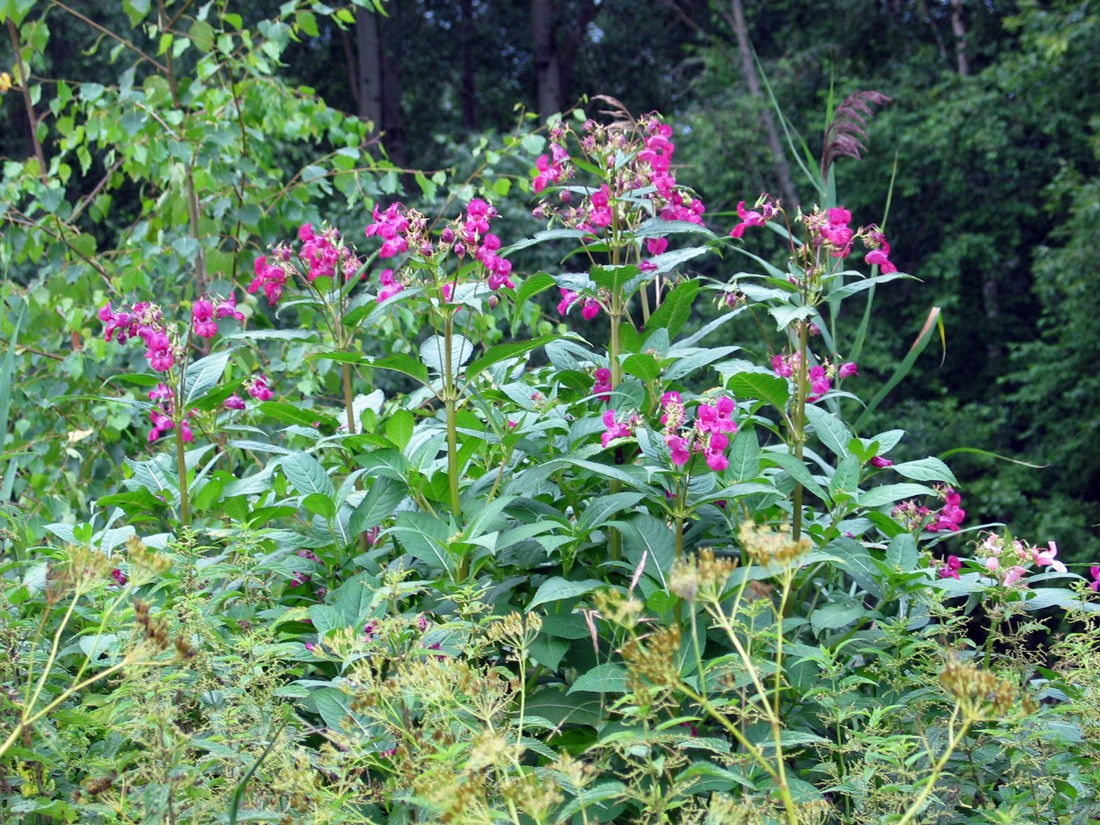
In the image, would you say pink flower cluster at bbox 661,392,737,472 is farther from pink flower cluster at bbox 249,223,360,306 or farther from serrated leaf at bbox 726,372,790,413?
pink flower cluster at bbox 249,223,360,306

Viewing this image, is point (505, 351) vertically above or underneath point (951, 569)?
above

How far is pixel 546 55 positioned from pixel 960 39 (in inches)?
216

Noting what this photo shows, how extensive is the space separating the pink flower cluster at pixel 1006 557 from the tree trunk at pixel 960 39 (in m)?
13.7

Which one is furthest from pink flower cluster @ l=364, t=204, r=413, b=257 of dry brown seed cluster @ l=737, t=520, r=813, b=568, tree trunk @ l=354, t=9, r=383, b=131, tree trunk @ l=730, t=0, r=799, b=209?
tree trunk @ l=354, t=9, r=383, b=131

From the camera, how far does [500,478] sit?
5.61ft

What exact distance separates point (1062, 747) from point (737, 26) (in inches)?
558

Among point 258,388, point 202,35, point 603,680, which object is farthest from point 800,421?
point 202,35

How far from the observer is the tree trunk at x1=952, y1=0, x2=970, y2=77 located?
14.0m

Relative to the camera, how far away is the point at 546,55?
598 inches

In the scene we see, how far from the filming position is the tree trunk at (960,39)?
13969mm

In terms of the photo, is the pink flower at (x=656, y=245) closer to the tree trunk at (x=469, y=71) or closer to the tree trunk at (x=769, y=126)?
the tree trunk at (x=769, y=126)

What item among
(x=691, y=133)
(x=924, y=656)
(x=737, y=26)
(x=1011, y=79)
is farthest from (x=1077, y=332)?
(x=924, y=656)

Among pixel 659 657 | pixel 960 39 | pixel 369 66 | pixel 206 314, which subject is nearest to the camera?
pixel 659 657

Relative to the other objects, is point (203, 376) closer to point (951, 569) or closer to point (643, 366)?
point (643, 366)
